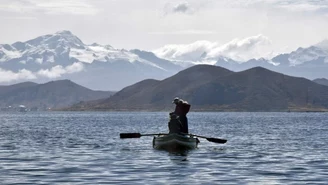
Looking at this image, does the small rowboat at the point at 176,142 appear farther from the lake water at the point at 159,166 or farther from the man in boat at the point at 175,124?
the lake water at the point at 159,166

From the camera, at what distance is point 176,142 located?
66062 mm

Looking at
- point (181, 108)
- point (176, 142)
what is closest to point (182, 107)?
point (181, 108)

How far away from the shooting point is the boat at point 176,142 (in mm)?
65875

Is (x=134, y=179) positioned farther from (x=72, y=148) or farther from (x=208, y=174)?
(x=72, y=148)

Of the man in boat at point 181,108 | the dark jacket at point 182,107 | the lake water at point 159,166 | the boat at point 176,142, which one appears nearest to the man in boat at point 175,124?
the man in boat at point 181,108

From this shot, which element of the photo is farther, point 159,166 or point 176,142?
point 176,142

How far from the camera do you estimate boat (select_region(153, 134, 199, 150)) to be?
6588cm

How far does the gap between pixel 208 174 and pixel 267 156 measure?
57.6 feet

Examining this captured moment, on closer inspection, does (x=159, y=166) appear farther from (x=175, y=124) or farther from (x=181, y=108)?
(x=175, y=124)

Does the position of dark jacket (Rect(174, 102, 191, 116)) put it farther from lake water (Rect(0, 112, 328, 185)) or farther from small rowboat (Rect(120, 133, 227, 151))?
lake water (Rect(0, 112, 328, 185))

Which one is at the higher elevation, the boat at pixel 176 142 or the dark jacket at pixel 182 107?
the dark jacket at pixel 182 107

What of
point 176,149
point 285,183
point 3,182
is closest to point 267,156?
point 176,149

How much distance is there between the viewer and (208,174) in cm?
4572

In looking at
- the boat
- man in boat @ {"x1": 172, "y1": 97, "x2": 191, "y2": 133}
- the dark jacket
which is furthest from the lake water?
the dark jacket
